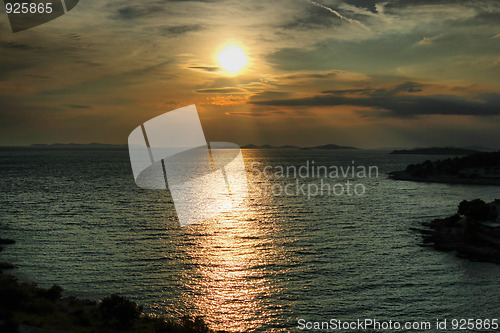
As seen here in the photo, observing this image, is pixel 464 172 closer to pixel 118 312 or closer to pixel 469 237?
pixel 469 237

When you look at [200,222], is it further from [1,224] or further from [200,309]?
[200,309]

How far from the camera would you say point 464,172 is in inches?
5866

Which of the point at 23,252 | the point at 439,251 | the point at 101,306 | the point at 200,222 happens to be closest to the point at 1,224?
the point at 23,252

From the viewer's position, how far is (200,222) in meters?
60.4

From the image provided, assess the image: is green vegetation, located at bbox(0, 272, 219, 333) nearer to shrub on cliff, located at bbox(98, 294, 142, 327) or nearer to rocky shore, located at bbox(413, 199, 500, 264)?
shrub on cliff, located at bbox(98, 294, 142, 327)

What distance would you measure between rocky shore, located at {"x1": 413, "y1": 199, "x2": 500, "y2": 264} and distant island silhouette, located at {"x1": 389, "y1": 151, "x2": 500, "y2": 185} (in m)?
92.6

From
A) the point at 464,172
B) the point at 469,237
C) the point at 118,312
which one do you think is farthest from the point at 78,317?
the point at 464,172

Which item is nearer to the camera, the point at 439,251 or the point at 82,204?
the point at 439,251

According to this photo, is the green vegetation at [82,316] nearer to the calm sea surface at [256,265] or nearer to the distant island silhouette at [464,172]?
the calm sea surface at [256,265]

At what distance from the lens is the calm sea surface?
27109 mm

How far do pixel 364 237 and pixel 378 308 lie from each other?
2247 centimetres

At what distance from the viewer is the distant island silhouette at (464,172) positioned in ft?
433

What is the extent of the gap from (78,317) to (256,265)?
60.8ft

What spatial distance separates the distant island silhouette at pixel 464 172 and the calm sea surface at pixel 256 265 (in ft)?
252
